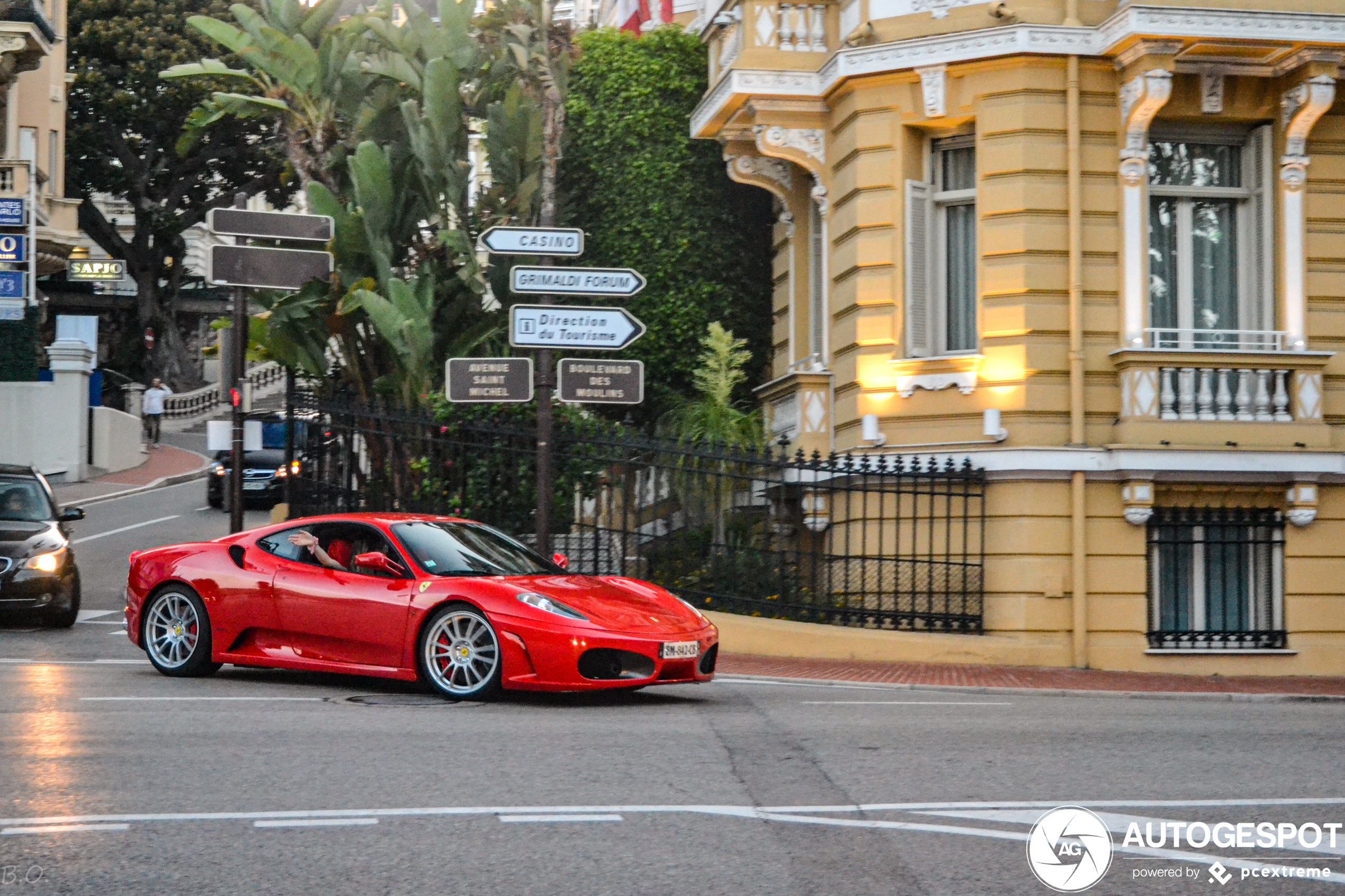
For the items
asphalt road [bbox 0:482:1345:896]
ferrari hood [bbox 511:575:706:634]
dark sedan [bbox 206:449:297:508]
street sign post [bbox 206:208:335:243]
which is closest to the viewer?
asphalt road [bbox 0:482:1345:896]

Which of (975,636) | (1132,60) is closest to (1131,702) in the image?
(975,636)

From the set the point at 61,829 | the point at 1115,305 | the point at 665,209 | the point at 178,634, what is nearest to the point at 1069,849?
the point at 61,829

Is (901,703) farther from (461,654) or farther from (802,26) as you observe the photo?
(802,26)

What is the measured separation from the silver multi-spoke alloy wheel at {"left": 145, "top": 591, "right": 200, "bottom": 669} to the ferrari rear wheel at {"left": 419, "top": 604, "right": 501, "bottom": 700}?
2133 mm

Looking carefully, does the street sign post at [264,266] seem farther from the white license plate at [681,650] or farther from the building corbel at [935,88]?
the white license plate at [681,650]

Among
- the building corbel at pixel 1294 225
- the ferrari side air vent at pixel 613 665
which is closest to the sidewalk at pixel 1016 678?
the ferrari side air vent at pixel 613 665

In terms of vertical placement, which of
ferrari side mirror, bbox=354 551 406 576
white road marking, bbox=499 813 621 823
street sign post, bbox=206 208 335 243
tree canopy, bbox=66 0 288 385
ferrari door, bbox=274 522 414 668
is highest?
tree canopy, bbox=66 0 288 385

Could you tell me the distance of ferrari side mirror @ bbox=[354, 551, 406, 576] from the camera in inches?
428

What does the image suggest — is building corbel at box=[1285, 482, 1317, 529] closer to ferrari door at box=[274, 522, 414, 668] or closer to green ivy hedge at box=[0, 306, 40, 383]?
ferrari door at box=[274, 522, 414, 668]

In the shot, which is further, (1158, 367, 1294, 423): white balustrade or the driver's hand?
(1158, 367, 1294, 423): white balustrade

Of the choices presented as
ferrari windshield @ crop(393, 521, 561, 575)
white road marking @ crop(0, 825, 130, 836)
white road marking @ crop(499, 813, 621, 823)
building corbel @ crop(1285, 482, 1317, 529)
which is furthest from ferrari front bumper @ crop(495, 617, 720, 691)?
building corbel @ crop(1285, 482, 1317, 529)

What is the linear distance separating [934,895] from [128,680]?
25.7 ft

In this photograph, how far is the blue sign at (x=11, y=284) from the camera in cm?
2475

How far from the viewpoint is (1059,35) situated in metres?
15.5
